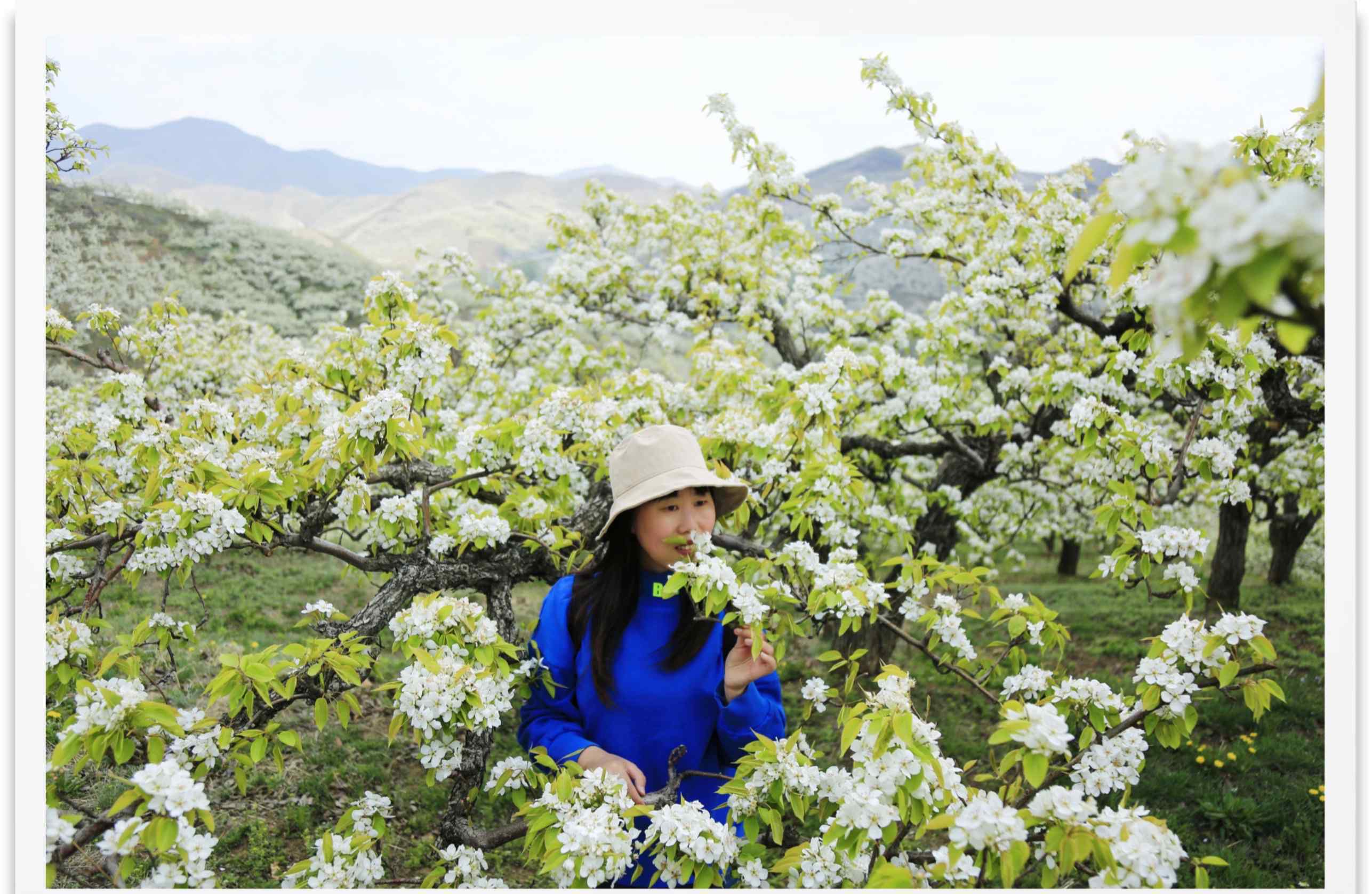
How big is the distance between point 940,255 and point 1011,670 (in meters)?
3.40

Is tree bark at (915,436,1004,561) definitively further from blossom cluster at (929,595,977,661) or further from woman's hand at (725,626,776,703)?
woman's hand at (725,626,776,703)

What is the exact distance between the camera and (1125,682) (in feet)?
19.4

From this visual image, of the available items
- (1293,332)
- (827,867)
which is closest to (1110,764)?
(827,867)

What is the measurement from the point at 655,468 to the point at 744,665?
2.15 feet

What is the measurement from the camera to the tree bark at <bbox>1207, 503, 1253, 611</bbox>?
7.22 metres

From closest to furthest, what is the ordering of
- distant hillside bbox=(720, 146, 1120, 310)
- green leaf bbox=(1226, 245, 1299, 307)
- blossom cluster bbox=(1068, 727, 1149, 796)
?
green leaf bbox=(1226, 245, 1299, 307) → blossom cluster bbox=(1068, 727, 1149, 796) → distant hillside bbox=(720, 146, 1120, 310)

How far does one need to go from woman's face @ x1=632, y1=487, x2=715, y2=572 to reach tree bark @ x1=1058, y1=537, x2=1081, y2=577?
38.3 ft

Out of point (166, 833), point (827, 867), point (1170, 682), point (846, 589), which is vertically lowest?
point (827, 867)

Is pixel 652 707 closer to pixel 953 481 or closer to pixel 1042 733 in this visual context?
pixel 1042 733

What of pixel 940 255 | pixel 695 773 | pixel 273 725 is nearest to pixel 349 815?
pixel 273 725

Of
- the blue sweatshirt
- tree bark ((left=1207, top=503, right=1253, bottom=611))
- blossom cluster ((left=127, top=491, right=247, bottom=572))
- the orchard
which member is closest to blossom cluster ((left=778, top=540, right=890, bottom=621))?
the orchard

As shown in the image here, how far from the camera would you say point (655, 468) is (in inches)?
88.6

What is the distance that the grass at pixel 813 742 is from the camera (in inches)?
151

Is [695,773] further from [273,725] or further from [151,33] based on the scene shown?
[151,33]
